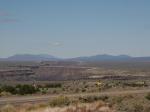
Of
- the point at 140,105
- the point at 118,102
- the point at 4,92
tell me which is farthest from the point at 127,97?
the point at 4,92

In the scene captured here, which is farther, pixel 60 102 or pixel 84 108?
pixel 60 102

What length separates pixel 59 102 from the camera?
27.8m

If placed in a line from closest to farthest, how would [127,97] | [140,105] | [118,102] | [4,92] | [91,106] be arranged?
[91,106] → [140,105] → [118,102] → [127,97] → [4,92]

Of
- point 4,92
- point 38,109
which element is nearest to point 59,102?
point 38,109

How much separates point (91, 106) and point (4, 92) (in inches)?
744

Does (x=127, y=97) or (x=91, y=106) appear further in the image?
(x=127, y=97)

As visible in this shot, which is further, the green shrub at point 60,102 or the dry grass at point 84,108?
the green shrub at point 60,102

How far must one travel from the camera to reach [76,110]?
23438 mm

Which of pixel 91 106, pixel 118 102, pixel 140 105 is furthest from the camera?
pixel 118 102

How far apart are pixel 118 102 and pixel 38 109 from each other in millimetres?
6502

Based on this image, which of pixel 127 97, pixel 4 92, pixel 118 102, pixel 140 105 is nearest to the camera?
pixel 140 105

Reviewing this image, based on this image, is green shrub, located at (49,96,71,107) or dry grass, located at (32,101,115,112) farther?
green shrub, located at (49,96,71,107)

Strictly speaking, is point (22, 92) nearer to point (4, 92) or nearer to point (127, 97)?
point (4, 92)

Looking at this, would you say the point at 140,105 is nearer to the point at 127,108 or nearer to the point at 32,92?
the point at 127,108
